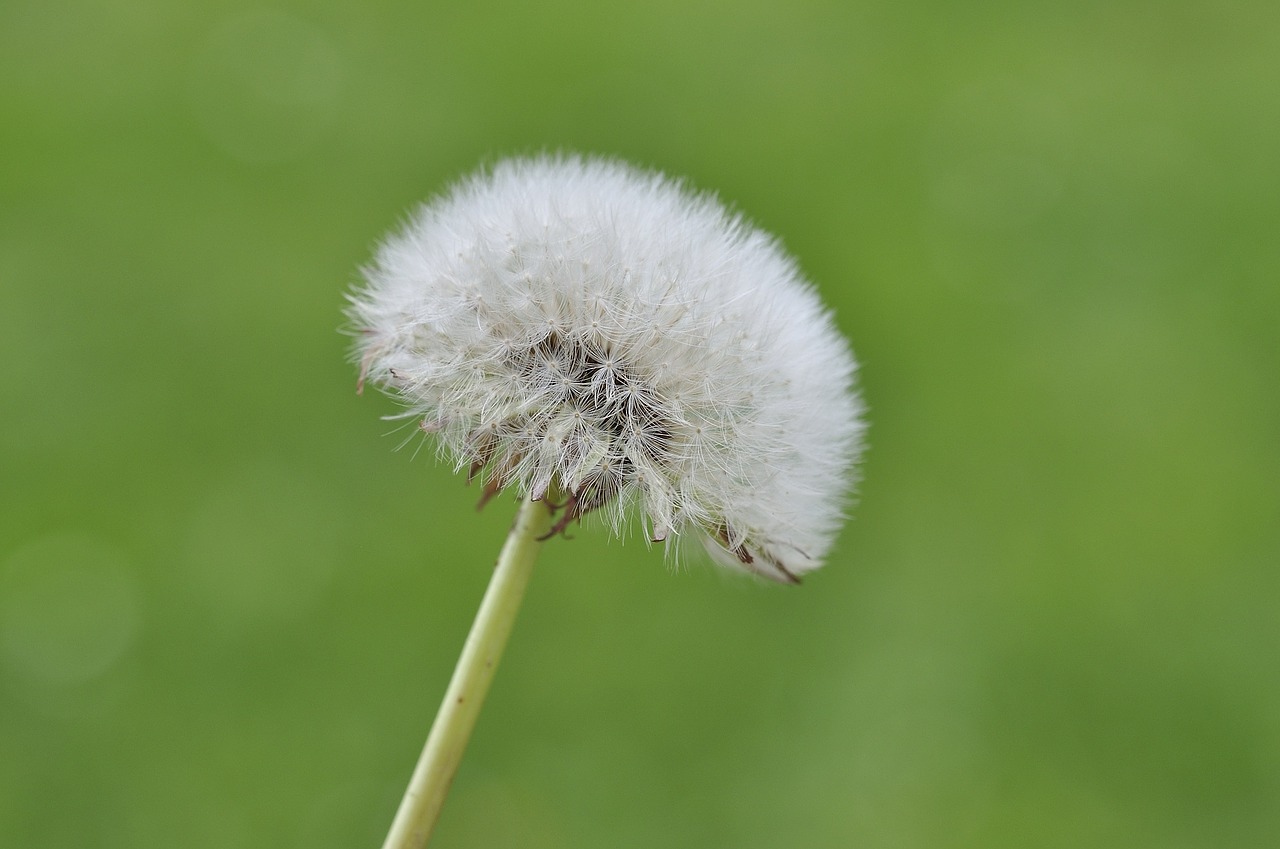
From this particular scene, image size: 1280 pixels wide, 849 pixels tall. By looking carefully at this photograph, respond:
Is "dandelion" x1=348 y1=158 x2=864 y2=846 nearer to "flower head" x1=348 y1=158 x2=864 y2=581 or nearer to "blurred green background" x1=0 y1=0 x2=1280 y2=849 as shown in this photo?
"flower head" x1=348 y1=158 x2=864 y2=581

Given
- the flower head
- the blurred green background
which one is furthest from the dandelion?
the blurred green background

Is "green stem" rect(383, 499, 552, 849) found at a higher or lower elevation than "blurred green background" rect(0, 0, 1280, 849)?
lower

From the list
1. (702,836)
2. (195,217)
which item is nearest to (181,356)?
(195,217)

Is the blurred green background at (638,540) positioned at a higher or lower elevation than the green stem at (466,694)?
higher

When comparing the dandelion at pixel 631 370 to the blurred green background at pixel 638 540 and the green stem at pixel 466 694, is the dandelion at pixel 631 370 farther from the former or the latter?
the blurred green background at pixel 638 540

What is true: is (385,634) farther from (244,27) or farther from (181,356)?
(244,27)

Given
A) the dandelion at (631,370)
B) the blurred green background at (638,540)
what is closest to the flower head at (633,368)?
the dandelion at (631,370)

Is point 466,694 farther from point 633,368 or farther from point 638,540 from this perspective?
point 638,540
